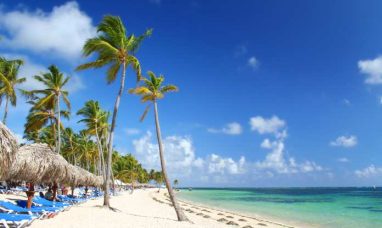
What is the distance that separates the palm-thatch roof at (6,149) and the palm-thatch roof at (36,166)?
2826 mm

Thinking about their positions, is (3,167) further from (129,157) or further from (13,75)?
(129,157)

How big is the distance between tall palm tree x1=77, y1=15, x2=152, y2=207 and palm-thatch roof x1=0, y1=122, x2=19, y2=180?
32.5 feet

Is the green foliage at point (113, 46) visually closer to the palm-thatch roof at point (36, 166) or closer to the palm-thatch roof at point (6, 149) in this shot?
the palm-thatch roof at point (36, 166)

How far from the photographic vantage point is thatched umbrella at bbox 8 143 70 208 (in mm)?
13156

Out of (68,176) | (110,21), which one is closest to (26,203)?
(68,176)

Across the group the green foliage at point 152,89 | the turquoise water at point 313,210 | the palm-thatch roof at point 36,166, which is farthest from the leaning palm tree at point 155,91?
the turquoise water at point 313,210

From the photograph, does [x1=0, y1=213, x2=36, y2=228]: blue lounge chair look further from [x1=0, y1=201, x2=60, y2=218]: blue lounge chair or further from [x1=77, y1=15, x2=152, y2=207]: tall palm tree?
[x1=77, y1=15, x2=152, y2=207]: tall palm tree

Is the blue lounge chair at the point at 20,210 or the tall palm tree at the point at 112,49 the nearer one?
the blue lounge chair at the point at 20,210

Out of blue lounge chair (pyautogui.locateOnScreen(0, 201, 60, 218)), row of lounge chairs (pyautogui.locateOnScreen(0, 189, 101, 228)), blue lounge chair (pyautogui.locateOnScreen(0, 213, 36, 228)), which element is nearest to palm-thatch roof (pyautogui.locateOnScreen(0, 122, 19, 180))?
blue lounge chair (pyautogui.locateOnScreen(0, 213, 36, 228))

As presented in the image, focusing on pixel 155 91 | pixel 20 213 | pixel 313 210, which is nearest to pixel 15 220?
pixel 20 213

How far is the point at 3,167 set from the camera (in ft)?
31.0

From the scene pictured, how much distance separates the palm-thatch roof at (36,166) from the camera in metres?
13.1

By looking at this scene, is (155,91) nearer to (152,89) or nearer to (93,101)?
(152,89)

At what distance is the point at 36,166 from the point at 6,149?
475 centimetres
